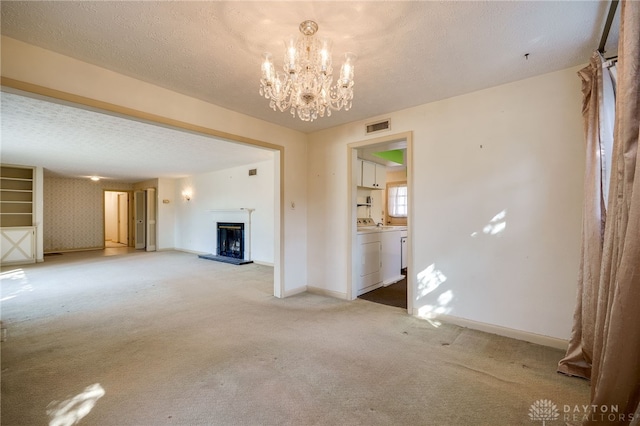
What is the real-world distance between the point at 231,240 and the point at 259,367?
5995mm

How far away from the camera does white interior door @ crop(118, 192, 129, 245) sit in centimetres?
1090

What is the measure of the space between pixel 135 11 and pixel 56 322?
3.43 m

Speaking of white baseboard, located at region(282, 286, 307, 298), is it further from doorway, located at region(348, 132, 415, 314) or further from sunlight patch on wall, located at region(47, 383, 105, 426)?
sunlight patch on wall, located at region(47, 383, 105, 426)

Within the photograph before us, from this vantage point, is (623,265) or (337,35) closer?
(623,265)

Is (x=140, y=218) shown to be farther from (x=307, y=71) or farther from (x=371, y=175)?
(x=307, y=71)

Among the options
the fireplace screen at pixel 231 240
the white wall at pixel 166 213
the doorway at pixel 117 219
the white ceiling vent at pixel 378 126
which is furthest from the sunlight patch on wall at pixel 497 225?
the doorway at pixel 117 219

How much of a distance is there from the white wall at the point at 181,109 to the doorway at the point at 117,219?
9.47m

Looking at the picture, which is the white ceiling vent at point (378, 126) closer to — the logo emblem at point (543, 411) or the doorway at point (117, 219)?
the logo emblem at point (543, 411)

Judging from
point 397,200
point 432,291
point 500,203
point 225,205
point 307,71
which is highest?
point 307,71

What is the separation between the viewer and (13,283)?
15.8 feet

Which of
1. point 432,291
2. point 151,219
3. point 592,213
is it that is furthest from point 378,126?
point 151,219

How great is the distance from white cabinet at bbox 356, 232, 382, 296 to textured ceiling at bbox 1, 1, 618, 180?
2393 millimetres

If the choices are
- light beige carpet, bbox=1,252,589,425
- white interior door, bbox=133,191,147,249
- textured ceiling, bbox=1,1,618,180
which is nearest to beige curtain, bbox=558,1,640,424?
light beige carpet, bbox=1,252,589,425

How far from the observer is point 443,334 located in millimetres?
2807
